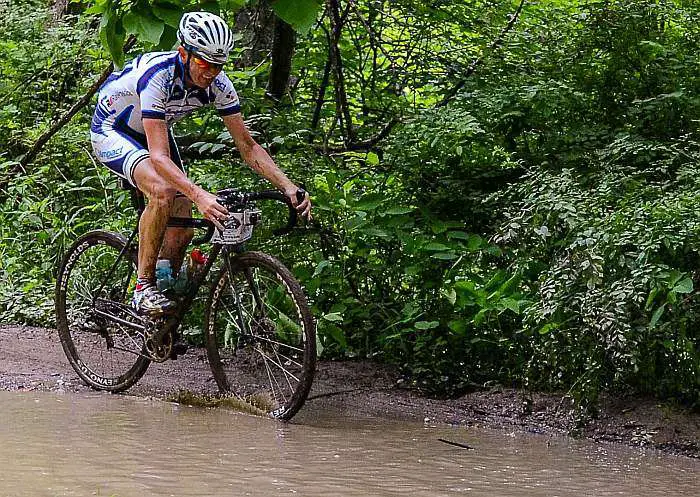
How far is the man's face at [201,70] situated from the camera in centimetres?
580

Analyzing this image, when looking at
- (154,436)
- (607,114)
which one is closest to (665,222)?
(607,114)

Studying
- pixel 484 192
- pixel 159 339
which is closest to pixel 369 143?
pixel 484 192

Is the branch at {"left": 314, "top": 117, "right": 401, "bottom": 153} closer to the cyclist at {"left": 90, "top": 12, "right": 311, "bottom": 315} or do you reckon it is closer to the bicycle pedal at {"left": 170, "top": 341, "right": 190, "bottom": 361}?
the cyclist at {"left": 90, "top": 12, "right": 311, "bottom": 315}

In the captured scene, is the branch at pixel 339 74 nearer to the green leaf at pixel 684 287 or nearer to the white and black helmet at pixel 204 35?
the white and black helmet at pixel 204 35

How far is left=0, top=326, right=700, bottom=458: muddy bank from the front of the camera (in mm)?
5582

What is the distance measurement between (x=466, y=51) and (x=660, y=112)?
2128mm

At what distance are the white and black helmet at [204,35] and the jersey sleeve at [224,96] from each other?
40 cm

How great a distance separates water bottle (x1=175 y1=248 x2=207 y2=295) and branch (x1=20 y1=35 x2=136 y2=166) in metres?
2.61

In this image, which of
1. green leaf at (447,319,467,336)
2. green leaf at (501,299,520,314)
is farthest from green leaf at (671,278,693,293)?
green leaf at (447,319,467,336)

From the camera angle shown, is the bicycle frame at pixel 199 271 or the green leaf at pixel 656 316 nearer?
the green leaf at pixel 656 316

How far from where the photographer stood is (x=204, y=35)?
5.59 metres

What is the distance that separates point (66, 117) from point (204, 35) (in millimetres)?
4323

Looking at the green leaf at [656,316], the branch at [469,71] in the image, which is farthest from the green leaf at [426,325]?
the branch at [469,71]

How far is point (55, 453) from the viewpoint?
4.58 m
